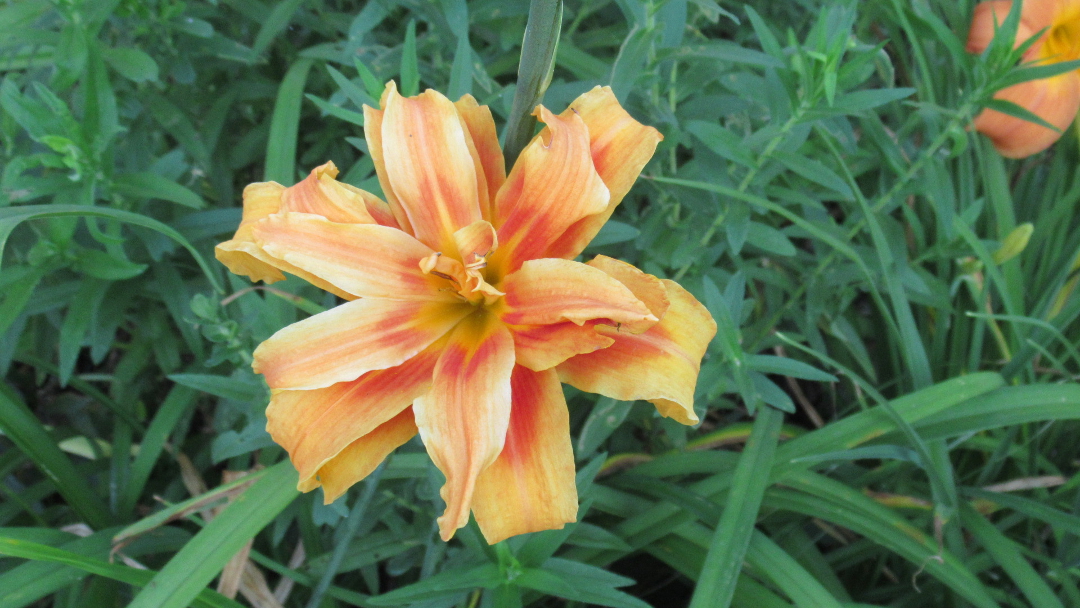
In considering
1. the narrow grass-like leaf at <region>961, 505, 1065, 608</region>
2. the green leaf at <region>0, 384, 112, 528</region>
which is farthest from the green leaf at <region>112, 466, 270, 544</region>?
the narrow grass-like leaf at <region>961, 505, 1065, 608</region>

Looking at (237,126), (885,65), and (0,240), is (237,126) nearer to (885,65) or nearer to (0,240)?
(0,240)

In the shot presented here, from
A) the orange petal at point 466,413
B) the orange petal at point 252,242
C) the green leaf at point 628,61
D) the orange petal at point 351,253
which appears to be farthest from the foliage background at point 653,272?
the orange petal at point 466,413

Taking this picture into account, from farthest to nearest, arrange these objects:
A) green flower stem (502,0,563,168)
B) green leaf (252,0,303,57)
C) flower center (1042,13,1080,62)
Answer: flower center (1042,13,1080,62)
green leaf (252,0,303,57)
green flower stem (502,0,563,168)

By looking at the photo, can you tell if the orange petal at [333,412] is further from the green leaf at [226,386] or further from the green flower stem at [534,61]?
the green leaf at [226,386]

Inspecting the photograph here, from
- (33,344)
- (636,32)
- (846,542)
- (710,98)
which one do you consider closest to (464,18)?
(636,32)

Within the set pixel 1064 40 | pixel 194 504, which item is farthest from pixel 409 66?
pixel 1064 40

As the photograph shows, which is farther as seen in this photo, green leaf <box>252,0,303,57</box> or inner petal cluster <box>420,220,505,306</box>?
green leaf <box>252,0,303,57</box>

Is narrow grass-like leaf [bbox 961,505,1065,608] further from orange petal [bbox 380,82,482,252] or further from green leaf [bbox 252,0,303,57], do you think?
green leaf [bbox 252,0,303,57]

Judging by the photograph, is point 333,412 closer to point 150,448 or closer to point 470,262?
point 470,262
